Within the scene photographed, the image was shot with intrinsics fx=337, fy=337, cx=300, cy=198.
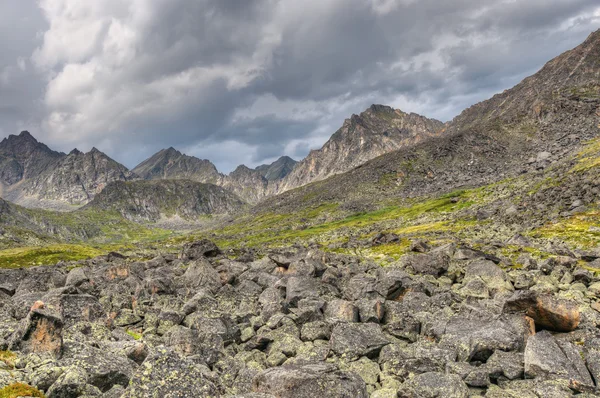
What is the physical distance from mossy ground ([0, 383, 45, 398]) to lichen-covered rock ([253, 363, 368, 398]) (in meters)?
7.66

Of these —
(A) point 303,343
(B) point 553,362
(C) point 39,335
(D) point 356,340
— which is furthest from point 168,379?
(B) point 553,362

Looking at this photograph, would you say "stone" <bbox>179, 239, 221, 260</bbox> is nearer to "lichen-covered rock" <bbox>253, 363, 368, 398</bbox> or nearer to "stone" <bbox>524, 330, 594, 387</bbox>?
"lichen-covered rock" <bbox>253, 363, 368, 398</bbox>

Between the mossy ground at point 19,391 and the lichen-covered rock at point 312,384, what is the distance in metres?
7.66

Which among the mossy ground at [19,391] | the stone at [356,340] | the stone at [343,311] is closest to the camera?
the mossy ground at [19,391]

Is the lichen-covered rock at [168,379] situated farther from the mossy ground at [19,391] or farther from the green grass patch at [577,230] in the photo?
the green grass patch at [577,230]

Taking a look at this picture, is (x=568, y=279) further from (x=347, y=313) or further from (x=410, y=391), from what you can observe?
(x=410, y=391)

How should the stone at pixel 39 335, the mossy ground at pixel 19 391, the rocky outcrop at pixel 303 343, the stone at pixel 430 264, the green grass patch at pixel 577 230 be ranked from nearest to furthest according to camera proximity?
the mossy ground at pixel 19 391 → the rocky outcrop at pixel 303 343 → the stone at pixel 39 335 → the stone at pixel 430 264 → the green grass patch at pixel 577 230

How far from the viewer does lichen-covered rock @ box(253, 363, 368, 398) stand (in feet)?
41.6

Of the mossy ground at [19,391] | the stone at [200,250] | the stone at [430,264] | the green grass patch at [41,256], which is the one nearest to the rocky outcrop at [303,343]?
the mossy ground at [19,391]

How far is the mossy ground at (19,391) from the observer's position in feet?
34.4

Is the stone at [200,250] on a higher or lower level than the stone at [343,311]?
higher

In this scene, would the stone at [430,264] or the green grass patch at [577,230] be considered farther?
the green grass patch at [577,230]

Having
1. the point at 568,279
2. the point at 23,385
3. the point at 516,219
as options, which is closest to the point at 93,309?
the point at 23,385

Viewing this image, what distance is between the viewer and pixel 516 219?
86438 millimetres
